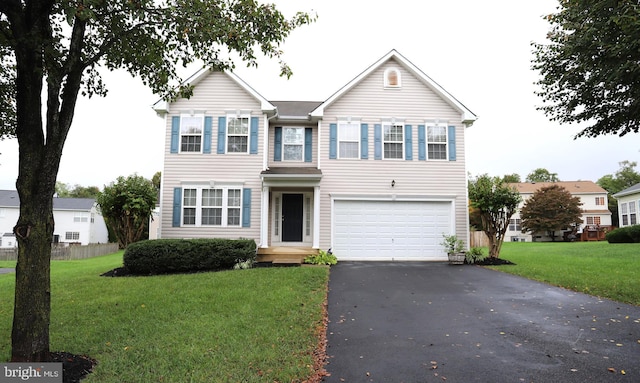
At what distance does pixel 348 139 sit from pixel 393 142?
185 centimetres

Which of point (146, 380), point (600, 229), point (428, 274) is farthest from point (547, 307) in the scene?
point (600, 229)

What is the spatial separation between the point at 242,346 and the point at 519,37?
14.3 meters

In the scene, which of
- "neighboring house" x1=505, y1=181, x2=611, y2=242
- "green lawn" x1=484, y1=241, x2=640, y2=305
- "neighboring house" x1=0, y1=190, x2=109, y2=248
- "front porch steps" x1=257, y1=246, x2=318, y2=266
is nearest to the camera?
"green lawn" x1=484, y1=241, x2=640, y2=305

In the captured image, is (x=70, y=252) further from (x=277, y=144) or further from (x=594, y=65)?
(x=594, y=65)

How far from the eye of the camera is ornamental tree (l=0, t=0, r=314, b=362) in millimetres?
4148

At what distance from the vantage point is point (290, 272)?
10.9 m

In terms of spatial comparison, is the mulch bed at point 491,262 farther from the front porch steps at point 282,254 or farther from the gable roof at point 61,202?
the gable roof at point 61,202

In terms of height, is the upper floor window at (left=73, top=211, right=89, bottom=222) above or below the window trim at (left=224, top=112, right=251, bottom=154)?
below

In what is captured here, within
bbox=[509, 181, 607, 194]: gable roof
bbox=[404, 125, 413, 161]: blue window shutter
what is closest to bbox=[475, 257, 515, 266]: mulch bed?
bbox=[404, 125, 413, 161]: blue window shutter

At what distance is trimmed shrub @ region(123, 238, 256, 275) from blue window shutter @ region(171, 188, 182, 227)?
84.7 inches

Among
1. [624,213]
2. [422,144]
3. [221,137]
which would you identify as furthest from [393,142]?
[624,213]

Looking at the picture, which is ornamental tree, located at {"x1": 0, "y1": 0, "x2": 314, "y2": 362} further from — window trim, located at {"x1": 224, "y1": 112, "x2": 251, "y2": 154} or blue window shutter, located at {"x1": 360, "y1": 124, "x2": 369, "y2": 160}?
blue window shutter, located at {"x1": 360, "y1": 124, "x2": 369, "y2": 160}

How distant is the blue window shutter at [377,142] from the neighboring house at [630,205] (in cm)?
2483

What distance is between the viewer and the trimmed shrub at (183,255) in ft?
38.9
